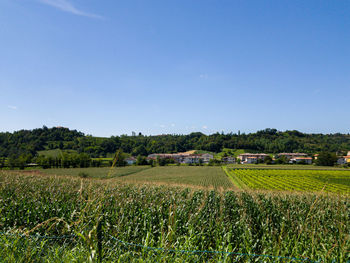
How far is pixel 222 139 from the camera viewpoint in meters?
194

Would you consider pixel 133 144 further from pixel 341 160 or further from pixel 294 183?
pixel 341 160

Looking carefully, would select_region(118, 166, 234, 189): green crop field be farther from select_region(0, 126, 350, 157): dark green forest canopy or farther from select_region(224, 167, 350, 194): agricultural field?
select_region(0, 126, 350, 157): dark green forest canopy

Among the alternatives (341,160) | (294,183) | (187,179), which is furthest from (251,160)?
(187,179)

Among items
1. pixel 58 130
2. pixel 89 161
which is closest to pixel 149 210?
pixel 89 161

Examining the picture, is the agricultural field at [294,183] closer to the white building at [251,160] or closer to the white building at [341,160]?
the white building at [251,160]

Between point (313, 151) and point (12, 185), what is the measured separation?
189095 mm

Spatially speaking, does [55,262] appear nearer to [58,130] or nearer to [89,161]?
[89,161]

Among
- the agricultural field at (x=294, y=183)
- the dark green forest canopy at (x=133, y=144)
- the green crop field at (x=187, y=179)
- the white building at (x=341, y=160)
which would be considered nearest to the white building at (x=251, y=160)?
the dark green forest canopy at (x=133, y=144)

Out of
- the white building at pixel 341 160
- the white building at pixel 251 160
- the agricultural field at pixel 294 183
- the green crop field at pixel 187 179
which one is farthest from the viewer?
the white building at pixel 251 160

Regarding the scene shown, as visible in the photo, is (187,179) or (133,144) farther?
(133,144)

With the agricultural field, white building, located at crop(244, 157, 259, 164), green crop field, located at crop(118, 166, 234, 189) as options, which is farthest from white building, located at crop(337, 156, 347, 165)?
green crop field, located at crop(118, 166, 234, 189)

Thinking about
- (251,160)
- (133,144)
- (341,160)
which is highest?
(133,144)

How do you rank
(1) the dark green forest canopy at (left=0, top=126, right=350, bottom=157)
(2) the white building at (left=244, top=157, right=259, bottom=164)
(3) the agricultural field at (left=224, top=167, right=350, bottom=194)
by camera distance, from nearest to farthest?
(3) the agricultural field at (left=224, top=167, right=350, bottom=194)
(1) the dark green forest canopy at (left=0, top=126, right=350, bottom=157)
(2) the white building at (left=244, top=157, right=259, bottom=164)

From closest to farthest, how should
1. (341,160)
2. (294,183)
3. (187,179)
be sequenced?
(294,183) < (187,179) < (341,160)
